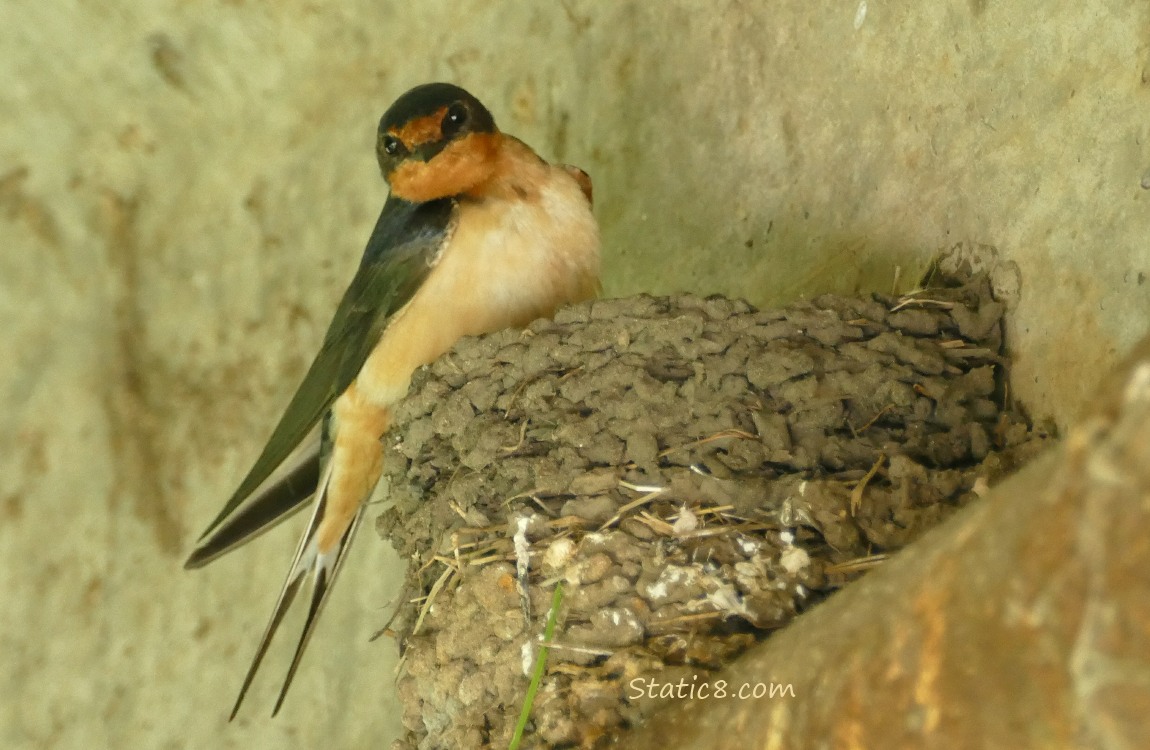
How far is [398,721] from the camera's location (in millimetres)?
3541

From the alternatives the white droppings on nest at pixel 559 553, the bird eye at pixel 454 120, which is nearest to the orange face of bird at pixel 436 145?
the bird eye at pixel 454 120

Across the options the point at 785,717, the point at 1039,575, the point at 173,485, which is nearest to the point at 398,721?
the point at 173,485

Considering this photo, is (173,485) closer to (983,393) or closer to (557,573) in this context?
(557,573)

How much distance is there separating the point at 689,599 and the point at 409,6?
2078 mm

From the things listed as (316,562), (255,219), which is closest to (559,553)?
(316,562)

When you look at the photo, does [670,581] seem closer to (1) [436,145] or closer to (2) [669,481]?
(2) [669,481]

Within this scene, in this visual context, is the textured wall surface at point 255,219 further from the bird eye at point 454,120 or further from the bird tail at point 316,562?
the bird eye at point 454,120

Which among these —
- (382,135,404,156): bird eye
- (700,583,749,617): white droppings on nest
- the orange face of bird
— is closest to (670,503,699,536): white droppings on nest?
(700,583,749,617): white droppings on nest

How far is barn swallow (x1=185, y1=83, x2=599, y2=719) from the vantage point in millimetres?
2508

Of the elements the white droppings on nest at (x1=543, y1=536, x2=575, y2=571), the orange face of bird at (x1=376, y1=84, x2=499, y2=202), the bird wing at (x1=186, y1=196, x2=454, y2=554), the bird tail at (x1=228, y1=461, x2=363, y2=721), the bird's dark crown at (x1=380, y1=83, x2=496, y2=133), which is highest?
the bird's dark crown at (x1=380, y1=83, x2=496, y2=133)

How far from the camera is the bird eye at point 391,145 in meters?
2.58

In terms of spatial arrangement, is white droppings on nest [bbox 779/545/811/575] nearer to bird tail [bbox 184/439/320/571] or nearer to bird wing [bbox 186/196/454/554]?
bird wing [bbox 186/196/454/554]

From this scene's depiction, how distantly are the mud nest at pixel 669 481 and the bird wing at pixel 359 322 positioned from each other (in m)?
0.30

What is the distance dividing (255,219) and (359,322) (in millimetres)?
877
